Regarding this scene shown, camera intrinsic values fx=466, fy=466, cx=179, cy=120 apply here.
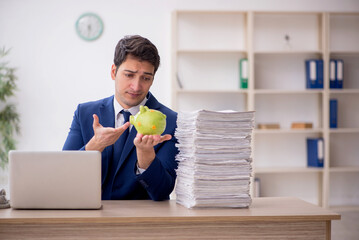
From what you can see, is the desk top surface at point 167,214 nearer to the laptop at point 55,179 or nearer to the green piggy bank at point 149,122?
the laptop at point 55,179

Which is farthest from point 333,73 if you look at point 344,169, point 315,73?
point 344,169

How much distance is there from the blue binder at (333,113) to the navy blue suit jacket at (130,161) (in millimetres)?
3498

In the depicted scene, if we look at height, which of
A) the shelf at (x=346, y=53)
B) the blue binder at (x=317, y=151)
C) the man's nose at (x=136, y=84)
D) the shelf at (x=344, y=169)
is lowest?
the shelf at (x=344, y=169)

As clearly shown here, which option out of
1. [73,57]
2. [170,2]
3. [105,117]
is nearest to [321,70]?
[170,2]

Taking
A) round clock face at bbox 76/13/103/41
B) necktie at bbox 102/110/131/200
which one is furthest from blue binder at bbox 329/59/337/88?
necktie at bbox 102/110/131/200

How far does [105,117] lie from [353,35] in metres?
4.21

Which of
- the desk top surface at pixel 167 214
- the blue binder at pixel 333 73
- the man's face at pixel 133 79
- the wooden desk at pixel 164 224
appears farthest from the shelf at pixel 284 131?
the wooden desk at pixel 164 224

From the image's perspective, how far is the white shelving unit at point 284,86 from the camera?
17.4 feet

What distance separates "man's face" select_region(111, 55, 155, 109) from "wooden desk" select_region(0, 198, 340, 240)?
2.04ft

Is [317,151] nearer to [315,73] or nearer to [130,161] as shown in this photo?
[315,73]

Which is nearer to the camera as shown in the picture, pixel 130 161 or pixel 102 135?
pixel 102 135

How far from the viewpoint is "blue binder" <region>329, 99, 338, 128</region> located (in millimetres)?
5238

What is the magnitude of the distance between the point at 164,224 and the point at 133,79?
761mm

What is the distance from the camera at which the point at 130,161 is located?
2.09 m
